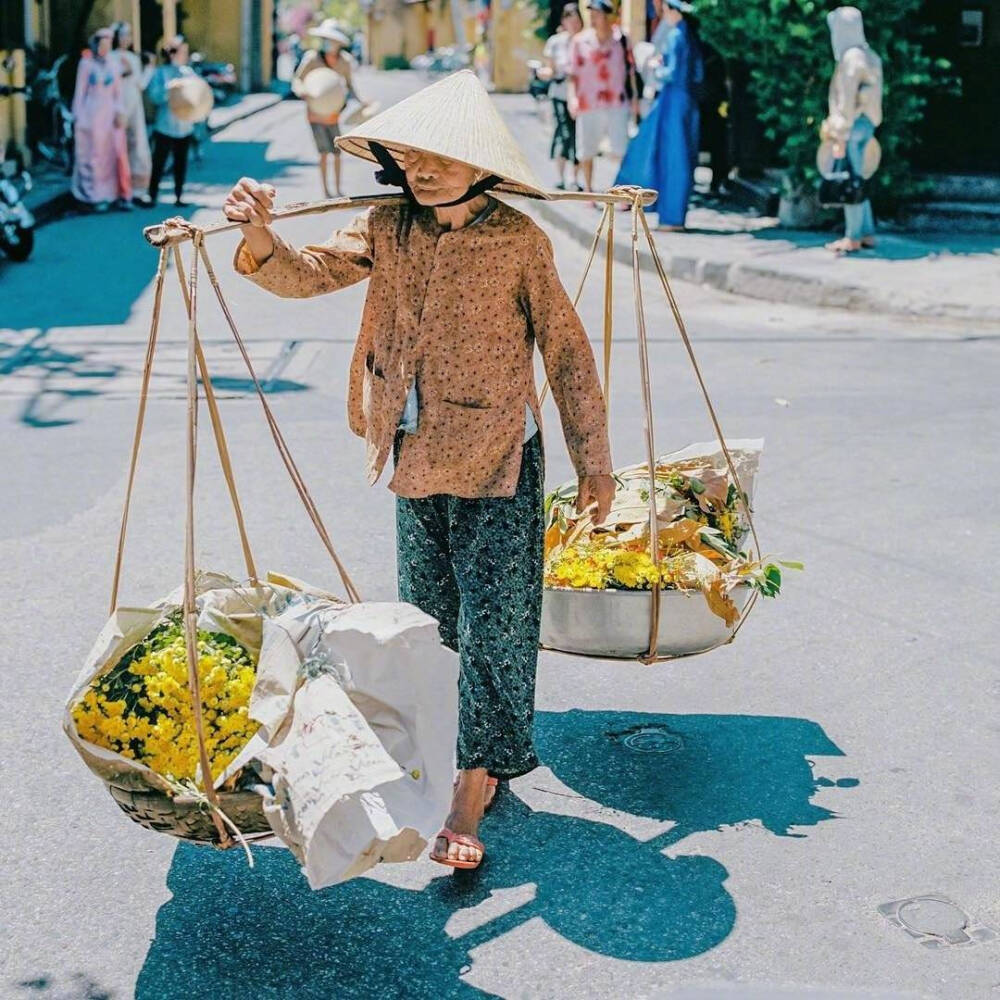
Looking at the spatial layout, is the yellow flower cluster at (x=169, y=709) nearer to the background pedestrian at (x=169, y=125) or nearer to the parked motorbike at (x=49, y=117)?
the background pedestrian at (x=169, y=125)

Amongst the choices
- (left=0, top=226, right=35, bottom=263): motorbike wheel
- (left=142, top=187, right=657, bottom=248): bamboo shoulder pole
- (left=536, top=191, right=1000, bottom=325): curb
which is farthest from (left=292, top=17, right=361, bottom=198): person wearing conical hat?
(left=142, top=187, right=657, bottom=248): bamboo shoulder pole

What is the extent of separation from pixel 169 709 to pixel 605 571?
1.21 m

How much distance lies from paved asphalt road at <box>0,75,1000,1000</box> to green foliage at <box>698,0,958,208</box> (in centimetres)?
548

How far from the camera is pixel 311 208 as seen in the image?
3.41 meters

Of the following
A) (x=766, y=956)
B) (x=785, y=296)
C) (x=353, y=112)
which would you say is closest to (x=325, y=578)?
(x=766, y=956)

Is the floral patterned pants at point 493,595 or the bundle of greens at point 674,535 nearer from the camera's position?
the floral patterned pants at point 493,595

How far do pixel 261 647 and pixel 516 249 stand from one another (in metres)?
0.99

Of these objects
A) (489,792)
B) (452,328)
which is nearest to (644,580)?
(489,792)

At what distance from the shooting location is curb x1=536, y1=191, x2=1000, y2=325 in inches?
420

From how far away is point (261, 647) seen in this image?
10.8 feet

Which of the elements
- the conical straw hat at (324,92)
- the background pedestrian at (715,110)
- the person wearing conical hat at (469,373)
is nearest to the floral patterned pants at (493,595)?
the person wearing conical hat at (469,373)

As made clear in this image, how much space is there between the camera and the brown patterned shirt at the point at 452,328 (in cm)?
348

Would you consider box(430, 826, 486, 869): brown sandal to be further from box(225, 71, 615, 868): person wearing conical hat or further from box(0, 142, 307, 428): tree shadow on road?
box(0, 142, 307, 428): tree shadow on road

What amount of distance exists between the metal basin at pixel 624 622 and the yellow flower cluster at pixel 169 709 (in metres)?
0.91
